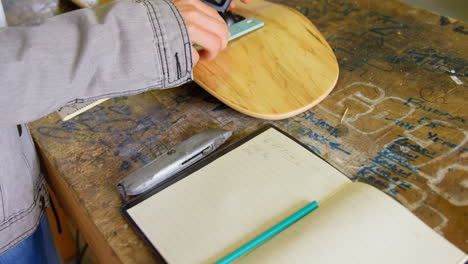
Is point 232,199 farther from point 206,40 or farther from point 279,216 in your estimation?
point 206,40

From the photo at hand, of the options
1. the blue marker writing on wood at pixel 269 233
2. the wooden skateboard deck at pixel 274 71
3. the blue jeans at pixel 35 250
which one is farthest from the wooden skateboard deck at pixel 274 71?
the blue jeans at pixel 35 250

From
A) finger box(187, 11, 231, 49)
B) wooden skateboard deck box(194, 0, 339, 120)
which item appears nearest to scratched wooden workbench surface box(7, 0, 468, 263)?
wooden skateboard deck box(194, 0, 339, 120)

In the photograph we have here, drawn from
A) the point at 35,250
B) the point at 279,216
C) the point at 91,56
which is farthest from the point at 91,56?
the point at 35,250

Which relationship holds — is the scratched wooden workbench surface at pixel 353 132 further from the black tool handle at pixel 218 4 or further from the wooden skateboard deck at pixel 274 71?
the black tool handle at pixel 218 4

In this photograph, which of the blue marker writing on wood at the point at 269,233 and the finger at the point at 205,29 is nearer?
the blue marker writing on wood at the point at 269,233

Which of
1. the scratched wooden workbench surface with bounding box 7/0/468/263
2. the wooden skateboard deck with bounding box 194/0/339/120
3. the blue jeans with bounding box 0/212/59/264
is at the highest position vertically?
the wooden skateboard deck with bounding box 194/0/339/120

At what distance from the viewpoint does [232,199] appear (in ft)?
1.65

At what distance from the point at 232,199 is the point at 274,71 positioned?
330 mm

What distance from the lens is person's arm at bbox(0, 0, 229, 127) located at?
485 millimetres

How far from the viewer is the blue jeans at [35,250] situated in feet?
2.15

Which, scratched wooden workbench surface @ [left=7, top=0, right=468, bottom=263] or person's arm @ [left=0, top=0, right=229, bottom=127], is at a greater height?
person's arm @ [left=0, top=0, right=229, bottom=127]

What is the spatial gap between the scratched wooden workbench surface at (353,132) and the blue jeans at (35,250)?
0.10 meters

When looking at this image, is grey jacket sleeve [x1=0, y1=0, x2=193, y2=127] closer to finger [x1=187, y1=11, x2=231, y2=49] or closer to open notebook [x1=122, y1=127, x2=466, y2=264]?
finger [x1=187, y1=11, x2=231, y2=49]

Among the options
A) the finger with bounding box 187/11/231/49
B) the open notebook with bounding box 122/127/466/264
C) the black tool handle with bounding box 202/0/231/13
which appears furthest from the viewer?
→ the black tool handle with bounding box 202/0/231/13
